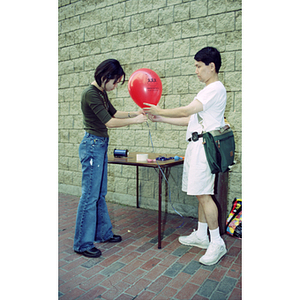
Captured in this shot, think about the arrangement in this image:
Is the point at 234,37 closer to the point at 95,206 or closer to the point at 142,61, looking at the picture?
the point at 142,61

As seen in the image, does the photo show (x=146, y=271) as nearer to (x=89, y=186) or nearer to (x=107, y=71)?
(x=89, y=186)

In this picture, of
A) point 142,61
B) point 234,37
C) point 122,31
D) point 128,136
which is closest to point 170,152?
point 128,136

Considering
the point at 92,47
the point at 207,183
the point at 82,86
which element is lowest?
the point at 207,183

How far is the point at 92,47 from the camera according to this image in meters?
4.53

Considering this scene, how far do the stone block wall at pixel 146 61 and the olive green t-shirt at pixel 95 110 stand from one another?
5.24ft

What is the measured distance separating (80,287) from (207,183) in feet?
4.45

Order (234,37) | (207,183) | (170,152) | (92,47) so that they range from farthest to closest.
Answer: (92,47), (170,152), (234,37), (207,183)

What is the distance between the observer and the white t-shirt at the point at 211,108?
2.19 m

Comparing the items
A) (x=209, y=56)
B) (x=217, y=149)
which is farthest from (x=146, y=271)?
(x=209, y=56)

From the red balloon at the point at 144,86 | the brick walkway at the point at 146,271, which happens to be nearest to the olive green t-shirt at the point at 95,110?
the red balloon at the point at 144,86

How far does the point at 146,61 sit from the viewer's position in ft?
13.0

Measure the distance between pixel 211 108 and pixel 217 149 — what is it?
0.37 m

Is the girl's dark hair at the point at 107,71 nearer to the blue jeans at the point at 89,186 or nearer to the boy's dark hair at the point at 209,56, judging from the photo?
the blue jeans at the point at 89,186

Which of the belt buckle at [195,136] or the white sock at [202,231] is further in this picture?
the white sock at [202,231]
